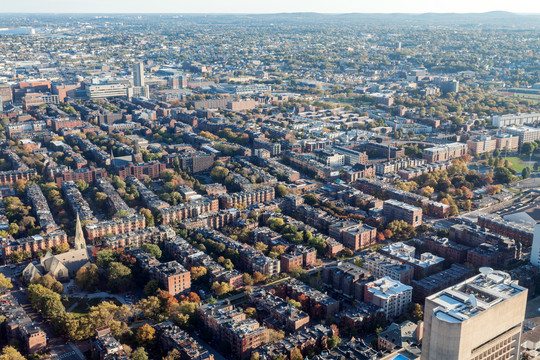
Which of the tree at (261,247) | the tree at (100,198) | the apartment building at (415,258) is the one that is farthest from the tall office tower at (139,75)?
the apartment building at (415,258)

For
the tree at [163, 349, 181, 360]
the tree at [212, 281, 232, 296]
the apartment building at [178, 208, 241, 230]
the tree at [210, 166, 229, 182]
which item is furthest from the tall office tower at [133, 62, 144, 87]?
the tree at [163, 349, 181, 360]

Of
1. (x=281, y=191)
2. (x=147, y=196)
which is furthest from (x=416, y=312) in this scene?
(x=147, y=196)

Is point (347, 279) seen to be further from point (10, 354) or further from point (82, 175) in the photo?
point (82, 175)

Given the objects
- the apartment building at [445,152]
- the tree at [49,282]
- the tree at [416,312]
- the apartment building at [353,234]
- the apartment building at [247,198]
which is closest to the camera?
the tree at [416,312]

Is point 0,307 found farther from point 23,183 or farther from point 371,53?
point 371,53

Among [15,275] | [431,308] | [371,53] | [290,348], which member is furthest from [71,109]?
[371,53]

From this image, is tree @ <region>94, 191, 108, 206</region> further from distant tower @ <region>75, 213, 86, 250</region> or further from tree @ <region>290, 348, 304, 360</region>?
tree @ <region>290, 348, 304, 360</region>

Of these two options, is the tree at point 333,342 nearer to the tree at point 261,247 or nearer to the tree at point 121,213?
the tree at point 261,247
